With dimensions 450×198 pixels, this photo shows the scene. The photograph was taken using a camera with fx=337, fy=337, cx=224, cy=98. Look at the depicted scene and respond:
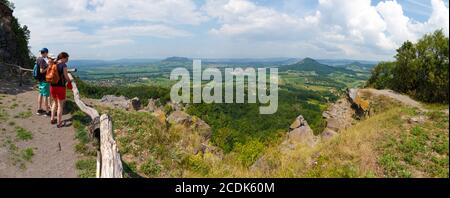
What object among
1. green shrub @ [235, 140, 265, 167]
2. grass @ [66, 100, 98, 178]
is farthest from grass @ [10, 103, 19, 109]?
green shrub @ [235, 140, 265, 167]

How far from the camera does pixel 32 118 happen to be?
12.7 metres

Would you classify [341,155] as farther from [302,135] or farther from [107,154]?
Result: [302,135]

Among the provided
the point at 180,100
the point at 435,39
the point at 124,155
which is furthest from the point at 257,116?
the point at 124,155

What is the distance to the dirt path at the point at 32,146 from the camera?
8.30 meters

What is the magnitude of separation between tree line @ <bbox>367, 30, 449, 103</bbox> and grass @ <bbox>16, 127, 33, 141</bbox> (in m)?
15.9

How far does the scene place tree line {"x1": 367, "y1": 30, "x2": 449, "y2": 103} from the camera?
14.7 meters

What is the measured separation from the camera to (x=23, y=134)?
1082 centimetres

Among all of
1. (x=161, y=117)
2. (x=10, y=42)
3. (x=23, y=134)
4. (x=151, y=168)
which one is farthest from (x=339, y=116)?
(x=10, y=42)

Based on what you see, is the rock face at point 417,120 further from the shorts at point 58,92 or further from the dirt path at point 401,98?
the shorts at point 58,92

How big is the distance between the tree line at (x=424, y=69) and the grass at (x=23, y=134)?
15.9 meters

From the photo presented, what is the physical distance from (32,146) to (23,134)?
110cm

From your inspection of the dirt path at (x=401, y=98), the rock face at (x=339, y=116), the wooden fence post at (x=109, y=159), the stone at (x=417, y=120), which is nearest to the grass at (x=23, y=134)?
the wooden fence post at (x=109, y=159)
